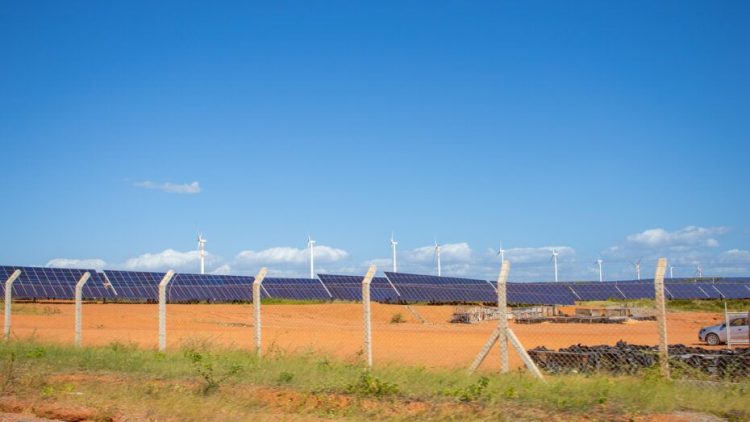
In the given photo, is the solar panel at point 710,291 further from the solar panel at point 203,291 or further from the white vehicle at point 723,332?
the solar panel at point 203,291

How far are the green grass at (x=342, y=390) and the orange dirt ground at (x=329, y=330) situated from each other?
76.4 inches

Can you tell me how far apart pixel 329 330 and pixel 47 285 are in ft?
81.3

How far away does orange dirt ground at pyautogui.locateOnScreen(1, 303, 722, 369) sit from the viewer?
766 inches

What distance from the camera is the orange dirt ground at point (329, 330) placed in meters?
19.5

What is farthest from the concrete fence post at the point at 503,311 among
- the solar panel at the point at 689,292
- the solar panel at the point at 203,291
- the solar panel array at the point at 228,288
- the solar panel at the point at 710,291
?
the solar panel at the point at 203,291

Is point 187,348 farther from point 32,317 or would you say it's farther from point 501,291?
point 32,317

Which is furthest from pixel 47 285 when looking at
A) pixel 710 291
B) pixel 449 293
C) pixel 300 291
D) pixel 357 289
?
pixel 710 291

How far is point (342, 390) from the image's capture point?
10.5m

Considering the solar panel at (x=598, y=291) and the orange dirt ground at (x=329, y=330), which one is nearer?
the orange dirt ground at (x=329, y=330)

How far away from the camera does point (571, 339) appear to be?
83.2 feet

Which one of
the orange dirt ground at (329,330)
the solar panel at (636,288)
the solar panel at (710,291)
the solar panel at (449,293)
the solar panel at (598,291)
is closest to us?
the solar panel at (636,288)

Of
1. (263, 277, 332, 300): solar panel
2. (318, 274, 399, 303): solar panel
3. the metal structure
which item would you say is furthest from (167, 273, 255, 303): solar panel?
the metal structure

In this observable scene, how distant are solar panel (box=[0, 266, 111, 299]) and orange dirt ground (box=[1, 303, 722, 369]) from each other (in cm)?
321

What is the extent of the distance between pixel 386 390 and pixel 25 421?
4.90 m
